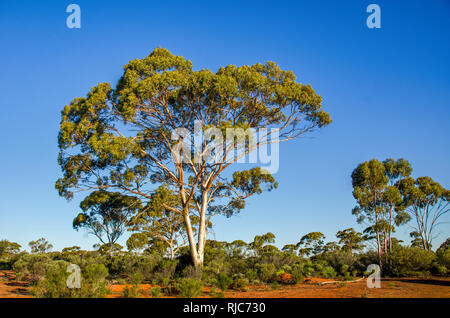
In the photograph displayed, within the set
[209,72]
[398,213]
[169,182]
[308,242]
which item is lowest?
[308,242]

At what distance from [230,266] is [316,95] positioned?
9.86 metres

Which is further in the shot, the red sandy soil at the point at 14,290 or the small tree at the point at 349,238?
the small tree at the point at 349,238

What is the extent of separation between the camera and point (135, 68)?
16.1 metres

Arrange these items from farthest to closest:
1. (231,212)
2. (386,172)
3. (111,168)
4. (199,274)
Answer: (386,172) < (231,212) < (111,168) < (199,274)

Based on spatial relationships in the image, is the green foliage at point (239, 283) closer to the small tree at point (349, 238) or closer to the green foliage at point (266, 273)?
the green foliage at point (266, 273)

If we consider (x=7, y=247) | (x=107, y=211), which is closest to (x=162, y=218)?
(x=107, y=211)

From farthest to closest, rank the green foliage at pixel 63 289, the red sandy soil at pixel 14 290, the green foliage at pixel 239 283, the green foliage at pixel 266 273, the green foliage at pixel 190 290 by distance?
the green foliage at pixel 266 273
the green foliage at pixel 239 283
the red sandy soil at pixel 14 290
the green foliage at pixel 190 290
the green foliage at pixel 63 289

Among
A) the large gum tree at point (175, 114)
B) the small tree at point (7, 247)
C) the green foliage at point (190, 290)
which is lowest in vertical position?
the small tree at point (7, 247)

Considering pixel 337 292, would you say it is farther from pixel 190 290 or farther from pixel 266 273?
pixel 190 290

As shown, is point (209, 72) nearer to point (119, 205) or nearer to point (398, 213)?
point (119, 205)

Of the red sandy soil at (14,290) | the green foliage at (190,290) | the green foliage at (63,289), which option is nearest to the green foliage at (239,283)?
the green foliage at (190,290)

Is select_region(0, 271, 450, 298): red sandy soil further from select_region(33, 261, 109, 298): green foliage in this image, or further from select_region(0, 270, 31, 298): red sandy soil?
select_region(33, 261, 109, 298): green foliage

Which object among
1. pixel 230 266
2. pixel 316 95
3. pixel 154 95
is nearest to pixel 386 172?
pixel 316 95
